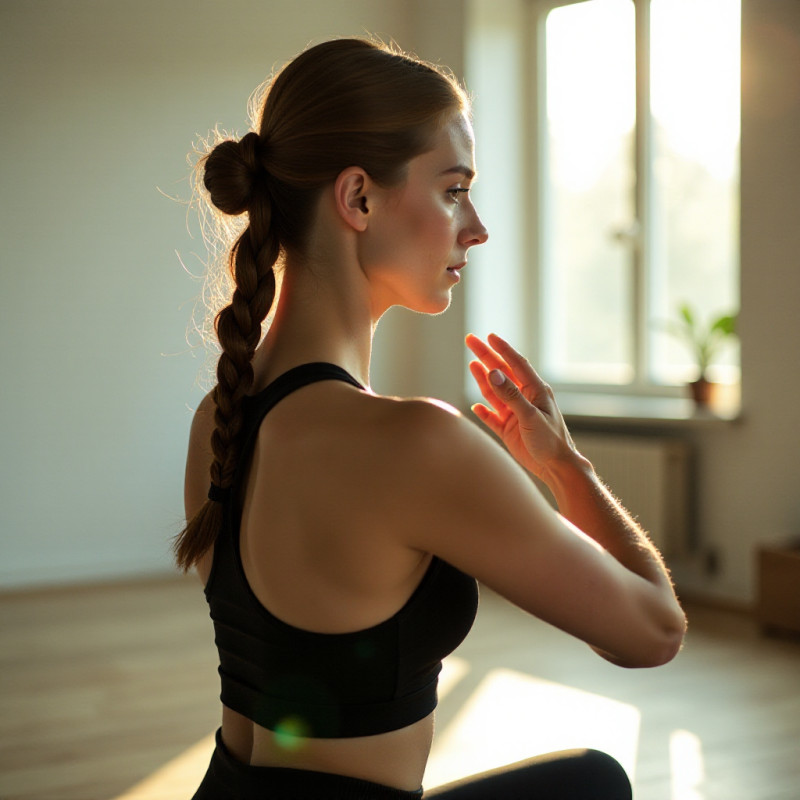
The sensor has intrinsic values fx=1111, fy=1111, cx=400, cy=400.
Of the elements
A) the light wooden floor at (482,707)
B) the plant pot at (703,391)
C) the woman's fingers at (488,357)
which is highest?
the woman's fingers at (488,357)

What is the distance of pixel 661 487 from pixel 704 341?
2.09 feet

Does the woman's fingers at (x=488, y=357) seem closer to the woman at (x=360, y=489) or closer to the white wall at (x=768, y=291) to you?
the woman at (x=360, y=489)

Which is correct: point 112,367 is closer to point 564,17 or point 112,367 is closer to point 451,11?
point 451,11

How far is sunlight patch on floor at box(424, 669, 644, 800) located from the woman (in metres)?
1.61

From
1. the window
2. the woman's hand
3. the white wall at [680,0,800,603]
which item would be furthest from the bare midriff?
the window

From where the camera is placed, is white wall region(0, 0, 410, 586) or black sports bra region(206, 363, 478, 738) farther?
white wall region(0, 0, 410, 586)

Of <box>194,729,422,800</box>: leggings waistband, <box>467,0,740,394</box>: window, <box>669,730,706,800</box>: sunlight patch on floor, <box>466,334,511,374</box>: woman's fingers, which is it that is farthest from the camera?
<box>467,0,740,394</box>: window

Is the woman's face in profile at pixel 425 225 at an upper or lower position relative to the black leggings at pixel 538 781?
upper

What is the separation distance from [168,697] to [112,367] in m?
2.12

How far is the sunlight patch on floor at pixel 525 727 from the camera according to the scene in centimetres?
282

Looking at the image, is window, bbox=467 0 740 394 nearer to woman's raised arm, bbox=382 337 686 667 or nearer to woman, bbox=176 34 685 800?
woman, bbox=176 34 685 800

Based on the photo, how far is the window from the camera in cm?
484

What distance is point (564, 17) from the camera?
552 centimetres

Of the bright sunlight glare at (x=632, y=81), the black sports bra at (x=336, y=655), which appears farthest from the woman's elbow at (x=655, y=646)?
the bright sunlight glare at (x=632, y=81)
